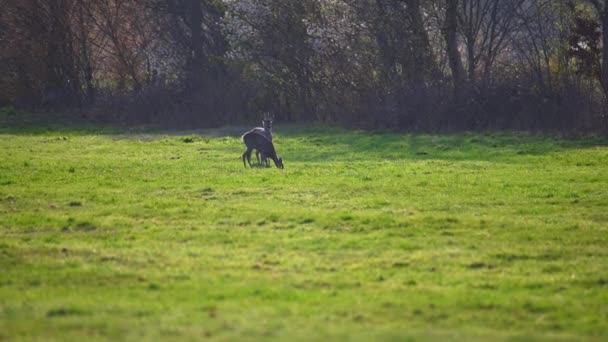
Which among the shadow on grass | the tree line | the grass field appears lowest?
the grass field

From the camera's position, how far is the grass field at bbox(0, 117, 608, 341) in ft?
30.8

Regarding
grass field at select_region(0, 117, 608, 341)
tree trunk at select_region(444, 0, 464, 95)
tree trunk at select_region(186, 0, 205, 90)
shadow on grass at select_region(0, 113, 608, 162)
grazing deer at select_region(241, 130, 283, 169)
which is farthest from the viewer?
tree trunk at select_region(186, 0, 205, 90)

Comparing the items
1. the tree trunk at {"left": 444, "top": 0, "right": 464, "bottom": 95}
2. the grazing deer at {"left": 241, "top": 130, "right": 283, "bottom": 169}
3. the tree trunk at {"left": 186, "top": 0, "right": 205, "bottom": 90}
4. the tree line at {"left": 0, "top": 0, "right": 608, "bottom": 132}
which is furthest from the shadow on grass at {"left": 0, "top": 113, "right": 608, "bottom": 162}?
the tree trunk at {"left": 186, "top": 0, "right": 205, "bottom": 90}

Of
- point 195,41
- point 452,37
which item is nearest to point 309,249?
point 452,37

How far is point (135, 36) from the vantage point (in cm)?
4978

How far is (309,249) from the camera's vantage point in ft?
44.4

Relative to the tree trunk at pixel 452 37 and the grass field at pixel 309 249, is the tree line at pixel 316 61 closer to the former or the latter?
the tree trunk at pixel 452 37

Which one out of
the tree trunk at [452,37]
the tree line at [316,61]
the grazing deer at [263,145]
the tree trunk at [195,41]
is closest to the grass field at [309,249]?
the grazing deer at [263,145]

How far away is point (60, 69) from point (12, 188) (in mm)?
32441

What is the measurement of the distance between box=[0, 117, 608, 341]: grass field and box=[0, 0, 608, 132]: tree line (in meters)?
9.19

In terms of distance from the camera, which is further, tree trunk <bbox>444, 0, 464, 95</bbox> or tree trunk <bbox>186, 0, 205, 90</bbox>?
tree trunk <bbox>186, 0, 205, 90</bbox>

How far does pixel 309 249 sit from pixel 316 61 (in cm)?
2926

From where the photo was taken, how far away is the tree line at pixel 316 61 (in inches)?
1403

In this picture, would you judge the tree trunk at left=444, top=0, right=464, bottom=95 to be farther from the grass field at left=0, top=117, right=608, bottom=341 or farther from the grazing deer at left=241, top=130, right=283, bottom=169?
the grazing deer at left=241, top=130, right=283, bottom=169
